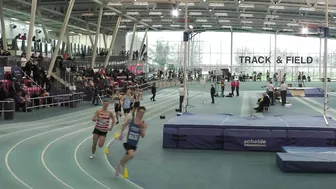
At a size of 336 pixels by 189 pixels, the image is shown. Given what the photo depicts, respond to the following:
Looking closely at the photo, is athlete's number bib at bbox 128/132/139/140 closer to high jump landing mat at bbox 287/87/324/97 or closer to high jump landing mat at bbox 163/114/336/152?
high jump landing mat at bbox 163/114/336/152

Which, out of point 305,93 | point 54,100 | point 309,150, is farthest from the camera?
point 305,93

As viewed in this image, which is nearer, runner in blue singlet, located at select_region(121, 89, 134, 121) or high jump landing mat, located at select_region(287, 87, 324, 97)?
runner in blue singlet, located at select_region(121, 89, 134, 121)

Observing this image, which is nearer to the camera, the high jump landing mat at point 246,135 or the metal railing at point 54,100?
the high jump landing mat at point 246,135

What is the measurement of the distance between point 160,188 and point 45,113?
49.3ft

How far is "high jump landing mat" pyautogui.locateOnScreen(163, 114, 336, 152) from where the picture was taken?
12.4m

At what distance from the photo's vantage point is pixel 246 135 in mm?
12641

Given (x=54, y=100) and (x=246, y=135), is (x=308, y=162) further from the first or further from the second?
(x=54, y=100)

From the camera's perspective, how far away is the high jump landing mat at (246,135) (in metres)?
12.4

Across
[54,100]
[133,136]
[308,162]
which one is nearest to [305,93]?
[54,100]

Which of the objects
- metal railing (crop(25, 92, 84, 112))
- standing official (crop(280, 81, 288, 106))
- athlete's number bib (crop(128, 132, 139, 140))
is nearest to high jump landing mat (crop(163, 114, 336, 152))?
athlete's number bib (crop(128, 132, 139, 140))

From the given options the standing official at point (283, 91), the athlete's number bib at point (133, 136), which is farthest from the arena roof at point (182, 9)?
the athlete's number bib at point (133, 136)

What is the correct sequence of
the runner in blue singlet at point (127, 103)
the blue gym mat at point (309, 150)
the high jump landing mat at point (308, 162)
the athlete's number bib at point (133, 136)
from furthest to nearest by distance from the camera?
the runner in blue singlet at point (127, 103), the blue gym mat at point (309, 150), the high jump landing mat at point (308, 162), the athlete's number bib at point (133, 136)

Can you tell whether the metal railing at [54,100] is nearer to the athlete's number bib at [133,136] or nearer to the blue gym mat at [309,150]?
the athlete's number bib at [133,136]

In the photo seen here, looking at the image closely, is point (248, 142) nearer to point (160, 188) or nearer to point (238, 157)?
point (238, 157)
